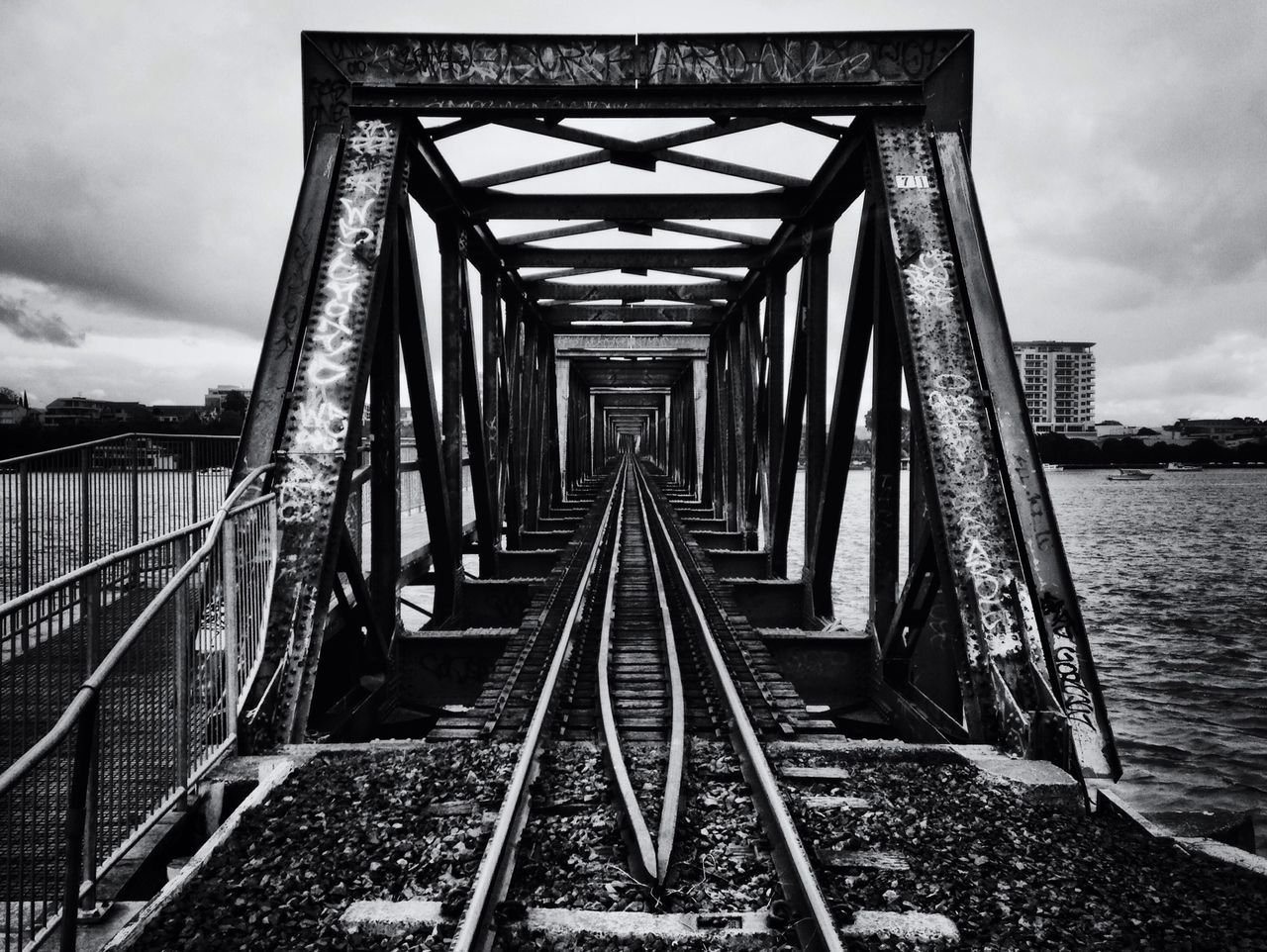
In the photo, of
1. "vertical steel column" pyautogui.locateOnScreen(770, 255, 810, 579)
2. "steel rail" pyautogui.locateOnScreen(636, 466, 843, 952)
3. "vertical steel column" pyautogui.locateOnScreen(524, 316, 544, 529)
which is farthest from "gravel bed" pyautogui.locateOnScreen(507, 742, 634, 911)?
"vertical steel column" pyautogui.locateOnScreen(524, 316, 544, 529)

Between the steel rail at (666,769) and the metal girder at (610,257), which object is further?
the metal girder at (610,257)

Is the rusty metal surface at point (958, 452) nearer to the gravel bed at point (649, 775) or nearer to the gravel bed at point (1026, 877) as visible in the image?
the gravel bed at point (1026, 877)

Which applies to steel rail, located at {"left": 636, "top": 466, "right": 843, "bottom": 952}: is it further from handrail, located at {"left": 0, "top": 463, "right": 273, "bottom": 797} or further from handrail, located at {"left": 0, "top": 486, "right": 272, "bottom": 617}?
handrail, located at {"left": 0, "top": 486, "right": 272, "bottom": 617}

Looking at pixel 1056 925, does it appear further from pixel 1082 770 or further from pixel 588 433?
pixel 588 433

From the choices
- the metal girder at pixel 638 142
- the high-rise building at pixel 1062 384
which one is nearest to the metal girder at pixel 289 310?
the metal girder at pixel 638 142

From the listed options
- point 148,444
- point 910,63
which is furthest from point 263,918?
point 148,444

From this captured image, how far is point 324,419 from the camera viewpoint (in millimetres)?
4727

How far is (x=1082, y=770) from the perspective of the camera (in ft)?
11.5

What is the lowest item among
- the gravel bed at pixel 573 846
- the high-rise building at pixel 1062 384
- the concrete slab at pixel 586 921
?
the gravel bed at pixel 573 846

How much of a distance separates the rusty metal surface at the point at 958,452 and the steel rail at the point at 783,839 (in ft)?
4.13

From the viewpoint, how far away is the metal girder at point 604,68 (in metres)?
5.48

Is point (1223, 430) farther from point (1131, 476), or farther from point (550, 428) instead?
point (550, 428)

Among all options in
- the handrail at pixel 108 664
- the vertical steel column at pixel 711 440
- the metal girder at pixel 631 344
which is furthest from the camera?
the metal girder at pixel 631 344

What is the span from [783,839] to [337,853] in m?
1.76
